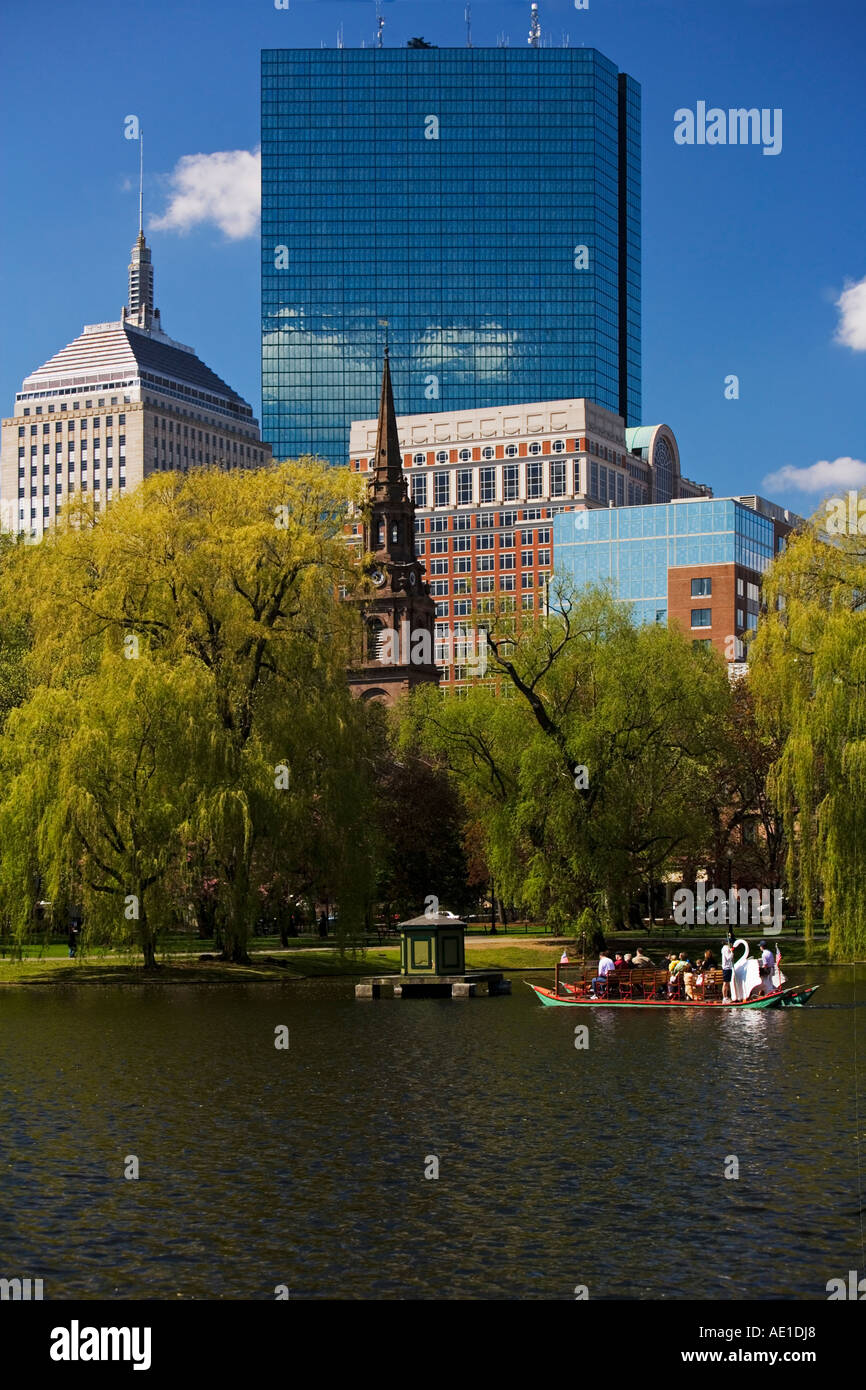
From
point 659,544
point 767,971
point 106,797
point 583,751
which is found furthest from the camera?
point 659,544

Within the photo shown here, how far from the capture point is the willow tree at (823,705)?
54.5 m

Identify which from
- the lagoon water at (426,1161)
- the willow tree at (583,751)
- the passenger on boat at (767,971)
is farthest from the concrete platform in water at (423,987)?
the lagoon water at (426,1161)

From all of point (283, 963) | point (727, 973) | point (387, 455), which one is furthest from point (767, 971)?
point (387, 455)

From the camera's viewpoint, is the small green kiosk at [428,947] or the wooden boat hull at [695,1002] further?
the small green kiosk at [428,947]

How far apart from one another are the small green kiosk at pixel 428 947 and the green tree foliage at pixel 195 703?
12.3 ft

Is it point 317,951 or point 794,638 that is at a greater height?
point 794,638

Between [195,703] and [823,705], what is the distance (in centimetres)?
2059

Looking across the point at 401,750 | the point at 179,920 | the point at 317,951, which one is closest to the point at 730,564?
the point at 401,750

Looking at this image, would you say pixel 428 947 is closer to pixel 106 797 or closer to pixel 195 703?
pixel 195 703

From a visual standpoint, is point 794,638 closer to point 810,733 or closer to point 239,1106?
point 810,733

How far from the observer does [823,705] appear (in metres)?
55.7

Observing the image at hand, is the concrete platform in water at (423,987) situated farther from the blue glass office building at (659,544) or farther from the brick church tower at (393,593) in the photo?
the blue glass office building at (659,544)

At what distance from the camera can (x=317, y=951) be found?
Result: 238 ft
